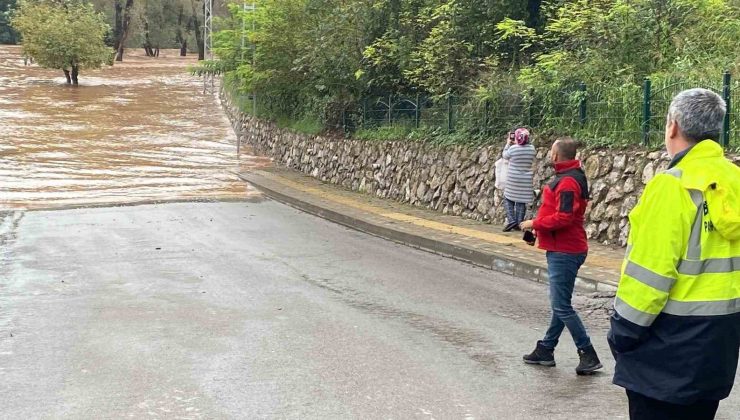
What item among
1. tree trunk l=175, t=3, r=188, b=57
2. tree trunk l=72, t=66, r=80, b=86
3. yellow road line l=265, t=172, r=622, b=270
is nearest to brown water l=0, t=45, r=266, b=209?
tree trunk l=72, t=66, r=80, b=86

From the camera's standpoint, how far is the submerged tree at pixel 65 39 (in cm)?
5038

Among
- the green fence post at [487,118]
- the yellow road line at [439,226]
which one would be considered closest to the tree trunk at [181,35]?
the yellow road line at [439,226]

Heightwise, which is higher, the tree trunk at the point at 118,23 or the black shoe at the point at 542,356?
the tree trunk at the point at 118,23

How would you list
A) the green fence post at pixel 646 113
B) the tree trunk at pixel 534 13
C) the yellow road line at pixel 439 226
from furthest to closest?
the tree trunk at pixel 534 13 → the green fence post at pixel 646 113 → the yellow road line at pixel 439 226

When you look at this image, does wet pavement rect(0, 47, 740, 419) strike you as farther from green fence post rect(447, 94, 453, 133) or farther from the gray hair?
green fence post rect(447, 94, 453, 133)

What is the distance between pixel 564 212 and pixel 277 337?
2.77 m

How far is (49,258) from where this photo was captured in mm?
11625

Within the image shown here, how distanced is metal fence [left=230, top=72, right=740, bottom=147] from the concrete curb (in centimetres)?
273

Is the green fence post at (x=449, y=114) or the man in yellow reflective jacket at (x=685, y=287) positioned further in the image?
the green fence post at (x=449, y=114)

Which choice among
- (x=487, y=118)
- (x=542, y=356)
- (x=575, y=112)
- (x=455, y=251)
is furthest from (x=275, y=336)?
(x=487, y=118)

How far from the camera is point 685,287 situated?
112 inches

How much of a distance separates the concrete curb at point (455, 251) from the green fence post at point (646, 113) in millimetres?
2865

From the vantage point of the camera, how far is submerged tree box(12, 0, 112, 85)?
50375mm

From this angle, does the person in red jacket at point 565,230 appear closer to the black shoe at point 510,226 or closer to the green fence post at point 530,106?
the black shoe at point 510,226
